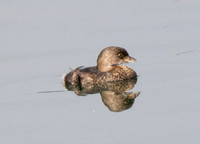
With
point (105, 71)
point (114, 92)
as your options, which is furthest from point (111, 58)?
point (114, 92)

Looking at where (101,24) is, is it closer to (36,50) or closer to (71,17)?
(71,17)

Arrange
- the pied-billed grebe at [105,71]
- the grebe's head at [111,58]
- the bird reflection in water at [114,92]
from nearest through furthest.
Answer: the bird reflection in water at [114,92]
the pied-billed grebe at [105,71]
the grebe's head at [111,58]

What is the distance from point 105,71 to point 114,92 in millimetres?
1376

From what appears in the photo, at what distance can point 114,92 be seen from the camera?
1783 centimetres

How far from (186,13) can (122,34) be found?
2.55m

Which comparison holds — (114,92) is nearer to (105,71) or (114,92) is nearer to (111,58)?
(105,71)

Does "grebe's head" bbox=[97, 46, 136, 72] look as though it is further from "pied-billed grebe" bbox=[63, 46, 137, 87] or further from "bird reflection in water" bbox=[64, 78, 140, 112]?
"bird reflection in water" bbox=[64, 78, 140, 112]

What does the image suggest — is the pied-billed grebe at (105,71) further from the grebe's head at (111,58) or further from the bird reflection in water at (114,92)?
the bird reflection in water at (114,92)

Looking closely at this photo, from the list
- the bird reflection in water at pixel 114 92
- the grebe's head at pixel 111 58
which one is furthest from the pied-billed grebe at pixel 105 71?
the bird reflection in water at pixel 114 92

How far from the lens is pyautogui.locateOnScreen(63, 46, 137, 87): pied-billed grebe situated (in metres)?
18.8

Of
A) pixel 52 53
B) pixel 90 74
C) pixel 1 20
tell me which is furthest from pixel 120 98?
pixel 1 20

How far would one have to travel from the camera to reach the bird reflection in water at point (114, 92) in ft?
54.7

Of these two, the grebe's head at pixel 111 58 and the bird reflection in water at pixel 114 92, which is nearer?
the bird reflection in water at pixel 114 92

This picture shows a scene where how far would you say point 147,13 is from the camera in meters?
23.5
